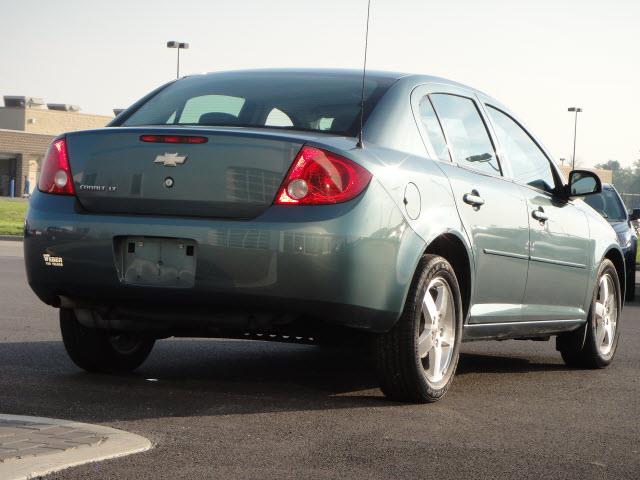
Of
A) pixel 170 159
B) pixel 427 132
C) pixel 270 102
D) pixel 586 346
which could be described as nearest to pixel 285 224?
pixel 170 159

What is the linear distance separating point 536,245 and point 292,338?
1982 millimetres

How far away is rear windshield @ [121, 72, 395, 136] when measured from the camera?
21.6 ft

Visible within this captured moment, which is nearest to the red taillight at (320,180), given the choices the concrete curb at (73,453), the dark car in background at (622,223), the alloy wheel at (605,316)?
the concrete curb at (73,453)

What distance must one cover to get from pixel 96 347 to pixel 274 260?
168cm

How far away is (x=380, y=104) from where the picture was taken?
656cm

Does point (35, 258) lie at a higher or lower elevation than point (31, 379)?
higher

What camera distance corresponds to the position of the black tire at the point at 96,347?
23.0 feet

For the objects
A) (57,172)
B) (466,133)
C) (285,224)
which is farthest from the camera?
(466,133)

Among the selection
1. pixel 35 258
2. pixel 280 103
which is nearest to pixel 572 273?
pixel 280 103

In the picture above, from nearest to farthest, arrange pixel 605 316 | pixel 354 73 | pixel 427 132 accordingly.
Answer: pixel 427 132 → pixel 354 73 → pixel 605 316

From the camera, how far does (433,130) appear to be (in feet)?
22.7

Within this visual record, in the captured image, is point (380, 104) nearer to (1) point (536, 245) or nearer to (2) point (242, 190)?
(2) point (242, 190)

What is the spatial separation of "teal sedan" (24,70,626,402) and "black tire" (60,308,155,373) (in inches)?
0.4

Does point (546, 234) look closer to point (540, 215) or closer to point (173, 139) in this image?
point (540, 215)
